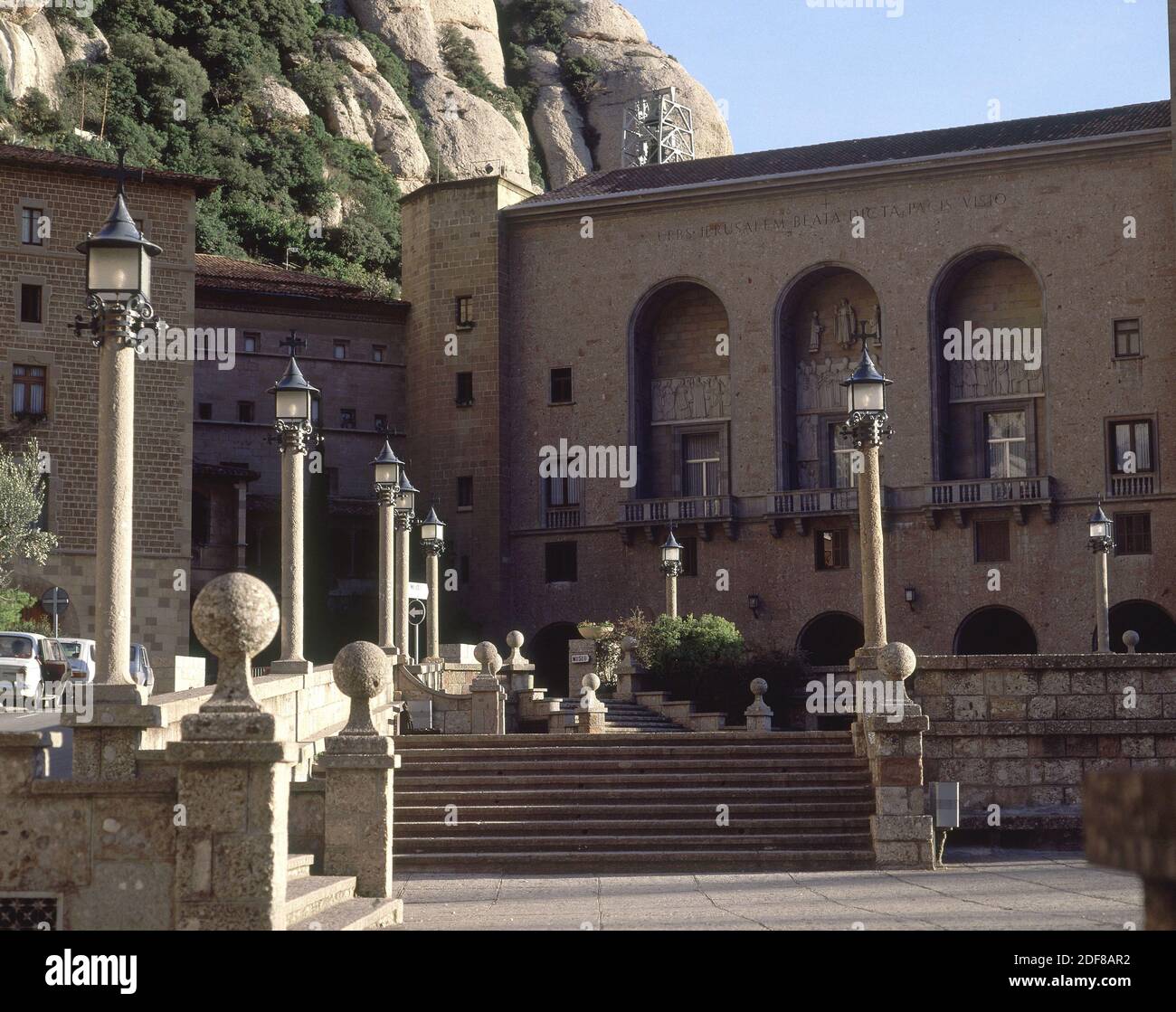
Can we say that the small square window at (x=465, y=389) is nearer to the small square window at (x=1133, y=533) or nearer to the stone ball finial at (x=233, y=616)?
the small square window at (x=1133, y=533)

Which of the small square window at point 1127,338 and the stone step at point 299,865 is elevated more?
the small square window at point 1127,338

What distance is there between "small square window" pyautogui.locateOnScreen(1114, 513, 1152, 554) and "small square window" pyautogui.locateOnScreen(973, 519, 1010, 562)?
3060mm

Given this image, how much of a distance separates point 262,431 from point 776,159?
1868 centimetres

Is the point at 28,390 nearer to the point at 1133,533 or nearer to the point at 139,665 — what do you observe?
the point at 139,665

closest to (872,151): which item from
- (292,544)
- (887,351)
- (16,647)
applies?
(887,351)

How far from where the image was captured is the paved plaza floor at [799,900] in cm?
1236

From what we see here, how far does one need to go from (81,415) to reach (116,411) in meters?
34.3

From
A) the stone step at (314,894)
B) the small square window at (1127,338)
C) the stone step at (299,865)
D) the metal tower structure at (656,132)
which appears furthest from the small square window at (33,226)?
the stone step at (314,894)

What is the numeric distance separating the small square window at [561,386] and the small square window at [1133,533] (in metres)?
16.8

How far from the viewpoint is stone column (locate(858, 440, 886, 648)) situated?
2008cm

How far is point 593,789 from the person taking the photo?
66.9ft

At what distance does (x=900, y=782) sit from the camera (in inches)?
719
